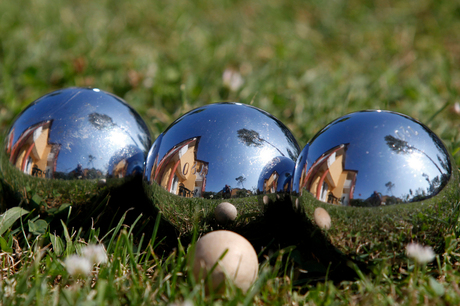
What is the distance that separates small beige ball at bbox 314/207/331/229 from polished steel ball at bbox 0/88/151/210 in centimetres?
94

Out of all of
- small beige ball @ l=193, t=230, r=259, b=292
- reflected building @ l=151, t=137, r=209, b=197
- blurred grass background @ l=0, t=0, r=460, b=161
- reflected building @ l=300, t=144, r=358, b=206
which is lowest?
small beige ball @ l=193, t=230, r=259, b=292

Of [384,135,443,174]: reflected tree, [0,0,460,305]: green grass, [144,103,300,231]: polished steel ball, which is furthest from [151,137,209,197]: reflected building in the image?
[384,135,443,174]: reflected tree

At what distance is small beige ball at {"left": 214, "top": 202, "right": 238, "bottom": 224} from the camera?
6.31 feet

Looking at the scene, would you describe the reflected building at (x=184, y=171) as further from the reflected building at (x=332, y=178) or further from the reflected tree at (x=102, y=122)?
the reflected building at (x=332, y=178)

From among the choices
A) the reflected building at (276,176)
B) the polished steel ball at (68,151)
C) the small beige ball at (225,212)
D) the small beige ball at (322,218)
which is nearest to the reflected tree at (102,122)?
the polished steel ball at (68,151)

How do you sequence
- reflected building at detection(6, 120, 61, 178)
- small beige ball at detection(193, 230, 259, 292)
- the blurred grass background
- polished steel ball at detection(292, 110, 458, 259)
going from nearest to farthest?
small beige ball at detection(193, 230, 259, 292) < polished steel ball at detection(292, 110, 458, 259) < reflected building at detection(6, 120, 61, 178) < the blurred grass background

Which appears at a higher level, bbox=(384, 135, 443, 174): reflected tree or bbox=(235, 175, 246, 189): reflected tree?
bbox=(384, 135, 443, 174): reflected tree

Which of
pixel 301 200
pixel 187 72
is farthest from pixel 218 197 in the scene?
pixel 187 72

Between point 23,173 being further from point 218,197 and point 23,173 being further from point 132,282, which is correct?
point 218,197

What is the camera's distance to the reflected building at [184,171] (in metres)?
1.90

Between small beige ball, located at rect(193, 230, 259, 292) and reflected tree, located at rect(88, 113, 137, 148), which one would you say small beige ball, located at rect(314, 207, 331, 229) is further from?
reflected tree, located at rect(88, 113, 137, 148)

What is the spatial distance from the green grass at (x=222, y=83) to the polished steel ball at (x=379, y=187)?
13 cm

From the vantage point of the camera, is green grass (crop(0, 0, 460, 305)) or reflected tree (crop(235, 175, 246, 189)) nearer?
green grass (crop(0, 0, 460, 305))

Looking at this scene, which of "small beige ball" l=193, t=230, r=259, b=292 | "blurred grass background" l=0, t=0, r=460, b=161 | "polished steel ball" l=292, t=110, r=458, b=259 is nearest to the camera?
"small beige ball" l=193, t=230, r=259, b=292
